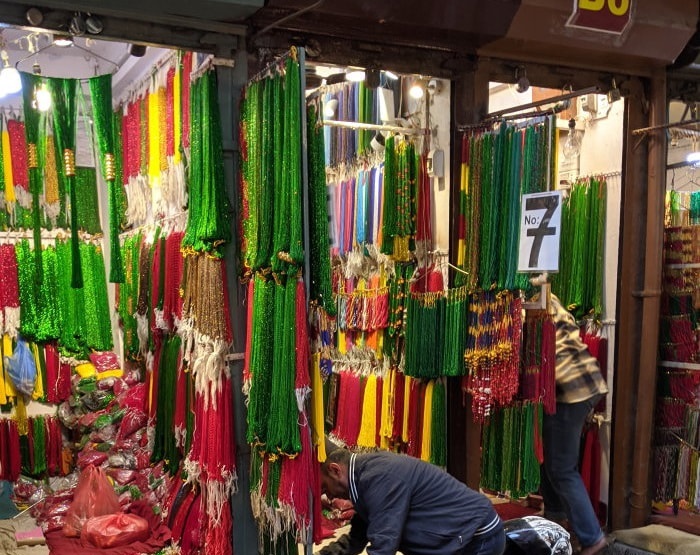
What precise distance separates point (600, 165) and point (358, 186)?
64.5 inches

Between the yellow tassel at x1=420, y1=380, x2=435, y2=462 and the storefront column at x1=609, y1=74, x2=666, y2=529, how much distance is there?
4.11ft

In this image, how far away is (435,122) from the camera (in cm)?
423

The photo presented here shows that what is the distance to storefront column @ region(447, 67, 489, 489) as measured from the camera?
402 cm

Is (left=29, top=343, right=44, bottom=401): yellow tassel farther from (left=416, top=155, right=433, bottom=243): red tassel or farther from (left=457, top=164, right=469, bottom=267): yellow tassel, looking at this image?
(left=457, top=164, right=469, bottom=267): yellow tassel

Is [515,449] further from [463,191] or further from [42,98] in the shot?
[42,98]

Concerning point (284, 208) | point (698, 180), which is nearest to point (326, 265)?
point (284, 208)

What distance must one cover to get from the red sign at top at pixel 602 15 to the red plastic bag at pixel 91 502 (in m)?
3.68

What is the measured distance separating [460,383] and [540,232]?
3.77ft

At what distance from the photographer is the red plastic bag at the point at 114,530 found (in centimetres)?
373

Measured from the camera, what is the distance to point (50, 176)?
488 centimetres

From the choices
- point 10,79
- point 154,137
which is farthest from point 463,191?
point 10,79

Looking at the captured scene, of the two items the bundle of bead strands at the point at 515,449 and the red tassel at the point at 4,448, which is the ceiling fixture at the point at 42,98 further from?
the bundle of bead strands at the point at 515,449

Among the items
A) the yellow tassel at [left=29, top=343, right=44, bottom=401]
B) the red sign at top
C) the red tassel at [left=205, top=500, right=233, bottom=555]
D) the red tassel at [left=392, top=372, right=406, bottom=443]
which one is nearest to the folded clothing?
the yellow tassel at [left=29, top=343, right=44, bottom=401]

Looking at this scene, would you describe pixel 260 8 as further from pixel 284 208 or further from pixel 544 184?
pixel 544 184
